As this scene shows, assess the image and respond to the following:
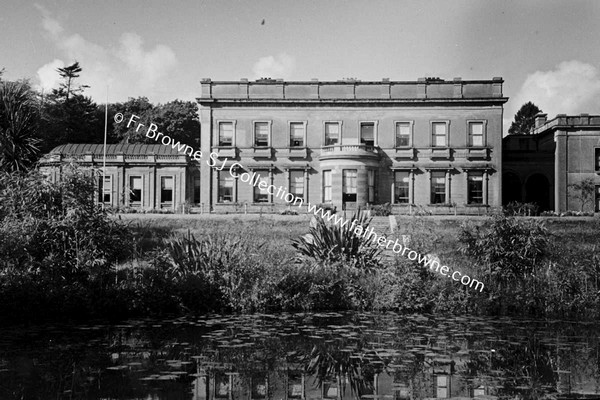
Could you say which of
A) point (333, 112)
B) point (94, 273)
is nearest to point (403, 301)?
point (94, 273)

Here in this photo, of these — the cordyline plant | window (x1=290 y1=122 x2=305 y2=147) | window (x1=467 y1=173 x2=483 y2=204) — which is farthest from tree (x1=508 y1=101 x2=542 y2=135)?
the cordyline plant

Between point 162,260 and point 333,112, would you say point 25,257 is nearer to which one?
point 162,260

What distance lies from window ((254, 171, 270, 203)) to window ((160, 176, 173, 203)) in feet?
27.3

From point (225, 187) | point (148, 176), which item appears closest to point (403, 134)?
point (225, 187)

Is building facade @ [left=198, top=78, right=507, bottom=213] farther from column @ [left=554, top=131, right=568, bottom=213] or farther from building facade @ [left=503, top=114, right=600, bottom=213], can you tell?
building facade @ [left=503, top=114, right=600, bottom=213]

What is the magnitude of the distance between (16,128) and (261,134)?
16886 millimetres

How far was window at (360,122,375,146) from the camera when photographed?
40.6 metres

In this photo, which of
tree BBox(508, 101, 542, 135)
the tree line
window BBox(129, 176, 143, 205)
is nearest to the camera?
window BBox(129, 176, 143, 205)

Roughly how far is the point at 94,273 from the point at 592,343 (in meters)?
10.8

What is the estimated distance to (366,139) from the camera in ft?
133

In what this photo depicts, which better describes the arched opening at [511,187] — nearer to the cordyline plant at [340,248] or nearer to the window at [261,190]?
the window at [261,190]

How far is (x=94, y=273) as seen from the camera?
1485 centimetres

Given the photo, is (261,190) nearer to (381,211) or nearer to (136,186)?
(381,211)

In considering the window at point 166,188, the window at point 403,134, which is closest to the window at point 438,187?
the window at point 403,134
